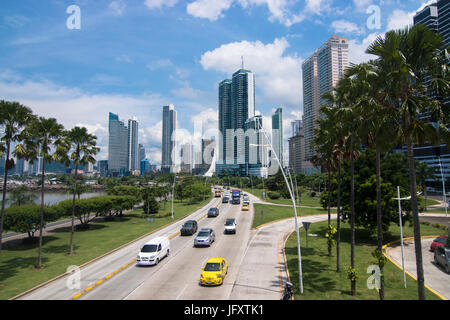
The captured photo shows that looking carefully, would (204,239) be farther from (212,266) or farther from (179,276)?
(212,266)

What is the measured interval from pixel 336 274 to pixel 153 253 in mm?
14427

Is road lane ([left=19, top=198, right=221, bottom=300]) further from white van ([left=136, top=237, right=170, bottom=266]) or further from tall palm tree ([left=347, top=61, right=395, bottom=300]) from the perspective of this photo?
tall palm tree ([left=347, top=61, right=395, bottom=300])

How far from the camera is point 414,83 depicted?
36.8 ft

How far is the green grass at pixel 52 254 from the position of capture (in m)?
19.0

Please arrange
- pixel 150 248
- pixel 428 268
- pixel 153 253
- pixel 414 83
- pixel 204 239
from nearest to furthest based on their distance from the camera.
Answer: pixel 414 83 < pixel 428 268 < pixel 153 253 < pixel 150 248 < pixel 204 239

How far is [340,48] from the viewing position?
19025cm

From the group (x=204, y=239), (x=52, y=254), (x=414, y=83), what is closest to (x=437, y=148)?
(x=204, y=239)

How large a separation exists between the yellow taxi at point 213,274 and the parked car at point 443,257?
56.5 feet

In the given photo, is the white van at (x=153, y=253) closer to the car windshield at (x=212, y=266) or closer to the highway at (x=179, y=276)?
the highway at (x=179, y=276)

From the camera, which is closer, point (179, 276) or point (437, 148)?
point (179, 276)

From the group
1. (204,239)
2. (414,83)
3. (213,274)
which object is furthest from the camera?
(204,239)
